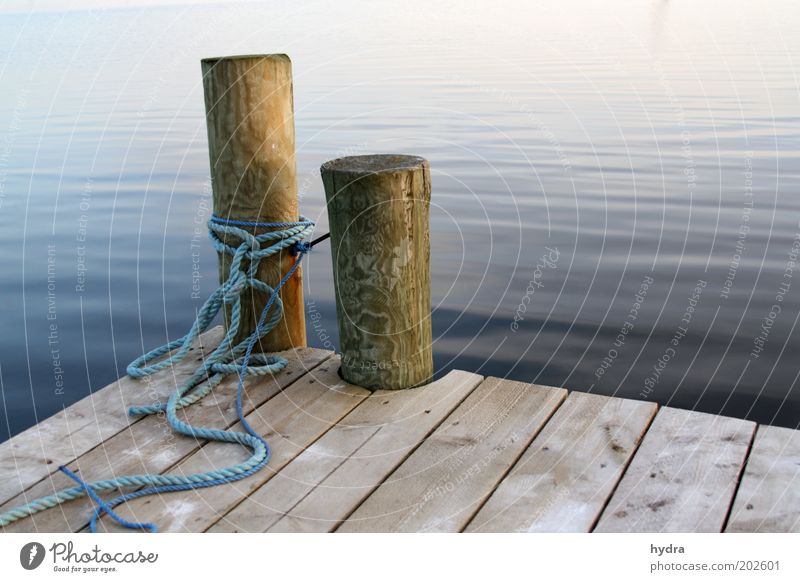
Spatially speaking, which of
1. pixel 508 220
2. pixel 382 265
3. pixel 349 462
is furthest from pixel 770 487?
pixel 508 220

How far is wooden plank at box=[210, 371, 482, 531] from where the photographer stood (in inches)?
115

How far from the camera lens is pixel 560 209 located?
771 centimetres

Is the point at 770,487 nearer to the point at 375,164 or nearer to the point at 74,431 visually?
the point at 375,164

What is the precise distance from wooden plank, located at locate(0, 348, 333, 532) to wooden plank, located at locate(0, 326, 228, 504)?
0.13ft

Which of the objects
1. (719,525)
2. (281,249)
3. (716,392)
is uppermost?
(281,249)

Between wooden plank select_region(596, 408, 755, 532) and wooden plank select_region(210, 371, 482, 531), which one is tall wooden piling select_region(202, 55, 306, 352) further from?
wooden plank select_region(596, 408, 755, 532)

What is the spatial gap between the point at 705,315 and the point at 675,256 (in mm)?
1001

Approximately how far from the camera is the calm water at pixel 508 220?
5324 mm

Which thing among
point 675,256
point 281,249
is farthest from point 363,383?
point 675,256

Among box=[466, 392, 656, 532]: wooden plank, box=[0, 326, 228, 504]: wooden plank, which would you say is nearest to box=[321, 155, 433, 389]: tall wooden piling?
box=[466, 392, 656, 532]: wooden plank

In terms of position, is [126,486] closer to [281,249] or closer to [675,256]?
[281,249]

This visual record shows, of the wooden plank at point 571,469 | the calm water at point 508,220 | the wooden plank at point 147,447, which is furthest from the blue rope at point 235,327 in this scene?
the calm water at point 508,220

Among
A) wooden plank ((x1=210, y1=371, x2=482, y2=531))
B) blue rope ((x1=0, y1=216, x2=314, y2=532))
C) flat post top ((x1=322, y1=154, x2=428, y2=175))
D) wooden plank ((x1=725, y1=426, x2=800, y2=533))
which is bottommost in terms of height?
wooden plank ((x1=725, y1=426, x2=800, y2=533))

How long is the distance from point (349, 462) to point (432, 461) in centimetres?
30
